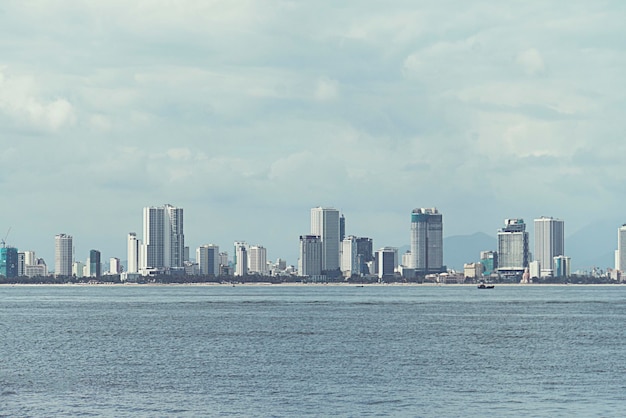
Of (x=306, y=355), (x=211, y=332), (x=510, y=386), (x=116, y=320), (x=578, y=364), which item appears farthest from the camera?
(x=116, y=320)

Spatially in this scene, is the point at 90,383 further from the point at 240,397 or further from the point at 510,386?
the point at 510,386

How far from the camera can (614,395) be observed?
67.6m

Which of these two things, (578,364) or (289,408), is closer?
(289,408)

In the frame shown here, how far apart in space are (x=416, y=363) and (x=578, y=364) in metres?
13.6

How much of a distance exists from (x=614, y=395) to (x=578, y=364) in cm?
2086

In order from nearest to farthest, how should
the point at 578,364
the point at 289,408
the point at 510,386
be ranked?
the point at 289,408, the point at 510,386, the point at 578,364

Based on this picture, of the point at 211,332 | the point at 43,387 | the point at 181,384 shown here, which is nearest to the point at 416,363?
the point at 181,384

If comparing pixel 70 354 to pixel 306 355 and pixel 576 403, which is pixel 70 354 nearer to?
pixel 306 355

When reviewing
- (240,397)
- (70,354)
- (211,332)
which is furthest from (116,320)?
A: (240,397)

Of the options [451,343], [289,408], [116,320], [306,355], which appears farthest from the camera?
[116,320]

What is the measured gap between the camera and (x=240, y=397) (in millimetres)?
68562

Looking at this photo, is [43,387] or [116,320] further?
[116,320]

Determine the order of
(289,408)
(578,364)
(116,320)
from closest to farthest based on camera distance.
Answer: (289,408) → (578,364) → (116,320)

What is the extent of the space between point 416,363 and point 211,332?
49129 mm
